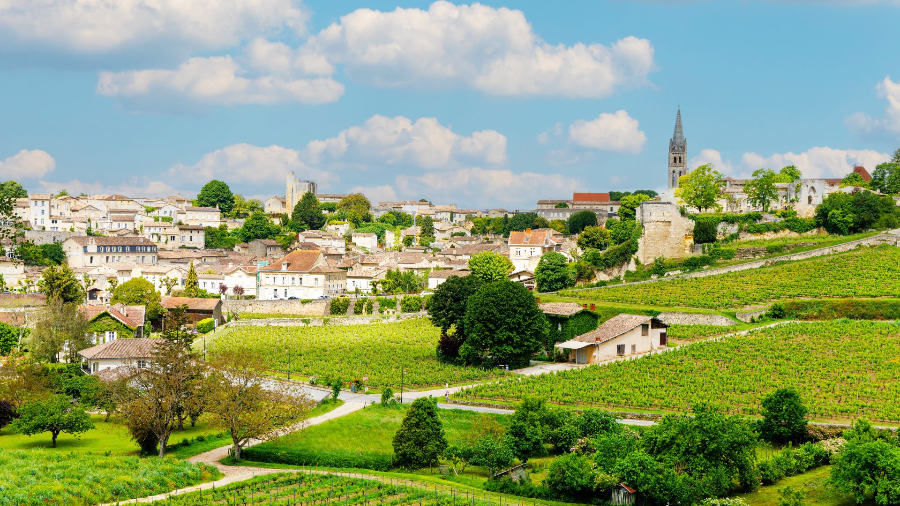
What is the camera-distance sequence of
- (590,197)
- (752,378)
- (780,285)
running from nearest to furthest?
(752,378) < (780,285) < (590,197)

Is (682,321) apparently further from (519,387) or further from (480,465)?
(480,465)

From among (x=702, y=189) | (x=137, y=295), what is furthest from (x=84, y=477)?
(x=702, y=189)

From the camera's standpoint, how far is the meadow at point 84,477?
22.6m

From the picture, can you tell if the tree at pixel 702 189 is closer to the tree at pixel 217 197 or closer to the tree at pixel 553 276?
the tree at pixel 553 276

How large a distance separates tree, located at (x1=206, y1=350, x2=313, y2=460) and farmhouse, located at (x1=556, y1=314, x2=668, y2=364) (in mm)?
15787

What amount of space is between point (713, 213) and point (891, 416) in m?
38.8

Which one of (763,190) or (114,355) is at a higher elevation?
(763,190)

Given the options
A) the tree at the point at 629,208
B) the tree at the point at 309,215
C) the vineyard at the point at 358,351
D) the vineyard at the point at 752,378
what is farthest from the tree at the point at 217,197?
the vineyard at the point at 752,378

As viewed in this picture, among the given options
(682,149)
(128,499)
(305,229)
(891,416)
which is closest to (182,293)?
(305,229)

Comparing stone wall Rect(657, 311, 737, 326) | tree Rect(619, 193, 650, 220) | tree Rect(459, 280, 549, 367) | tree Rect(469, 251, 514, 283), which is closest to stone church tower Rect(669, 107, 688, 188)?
tree Rect(619, 193, 650, 220)

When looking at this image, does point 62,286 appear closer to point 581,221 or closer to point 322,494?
point 322,494

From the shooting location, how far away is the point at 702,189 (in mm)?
66688

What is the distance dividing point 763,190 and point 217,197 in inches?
2822

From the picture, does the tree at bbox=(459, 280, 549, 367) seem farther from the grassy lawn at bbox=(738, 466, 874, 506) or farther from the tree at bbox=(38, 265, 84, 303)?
the tree at bbox=(38, 265, 84, 303)
